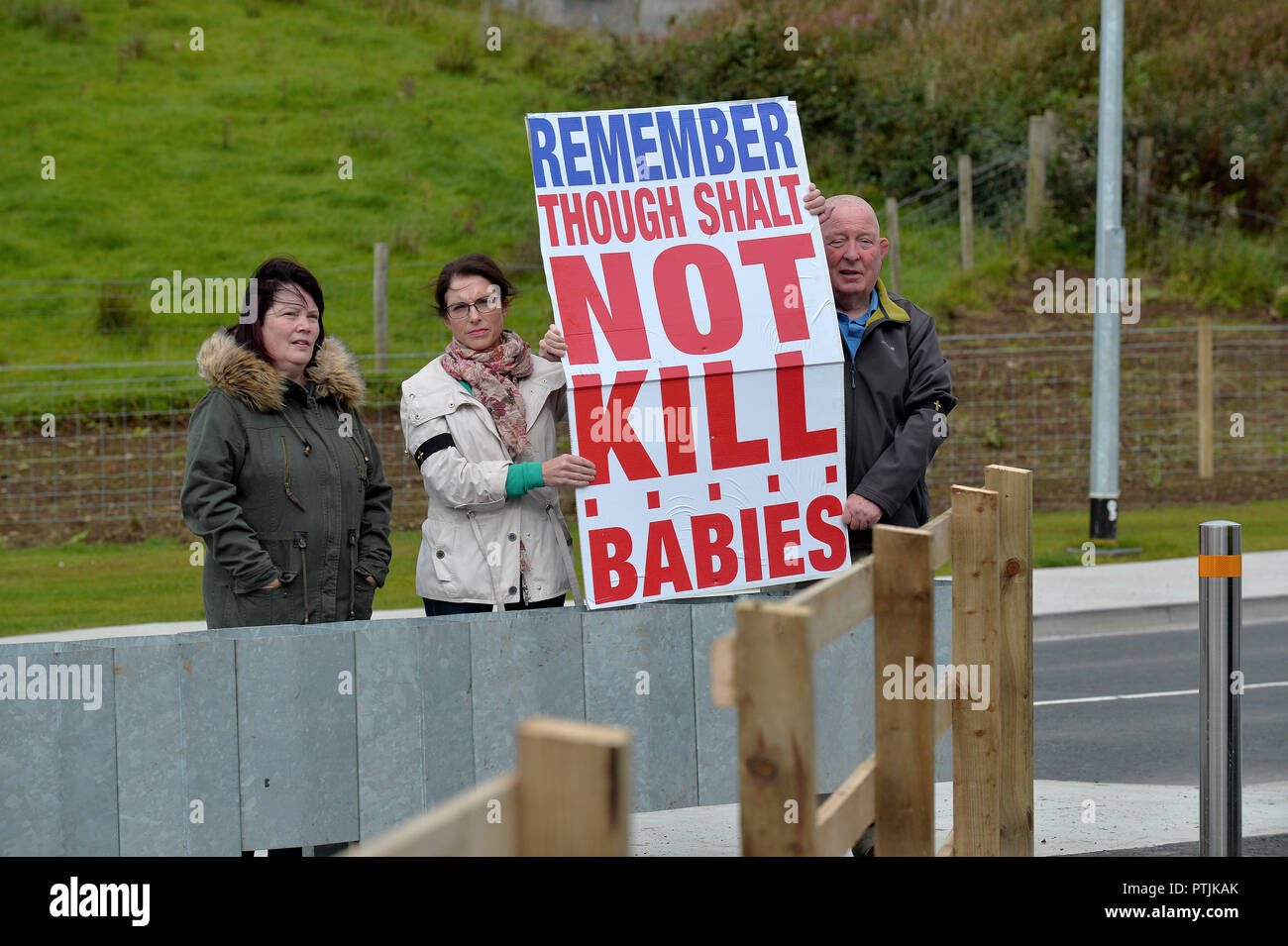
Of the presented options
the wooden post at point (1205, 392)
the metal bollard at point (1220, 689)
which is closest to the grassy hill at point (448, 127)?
the wooden post at point (1205, 392)

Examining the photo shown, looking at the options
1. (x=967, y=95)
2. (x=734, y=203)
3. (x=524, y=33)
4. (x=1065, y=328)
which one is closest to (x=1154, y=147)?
(x=967, y=95)

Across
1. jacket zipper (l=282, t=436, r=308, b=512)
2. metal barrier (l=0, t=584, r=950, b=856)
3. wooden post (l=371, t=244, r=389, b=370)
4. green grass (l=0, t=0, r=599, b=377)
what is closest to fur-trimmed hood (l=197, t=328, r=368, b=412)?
jacket zipper (l=282, t=436, r=308, b=512)

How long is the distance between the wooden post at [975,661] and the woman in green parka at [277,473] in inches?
77.4

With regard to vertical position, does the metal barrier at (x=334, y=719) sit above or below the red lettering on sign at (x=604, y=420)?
below

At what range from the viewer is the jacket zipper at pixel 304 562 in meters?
4.79

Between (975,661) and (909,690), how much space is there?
2.47ft

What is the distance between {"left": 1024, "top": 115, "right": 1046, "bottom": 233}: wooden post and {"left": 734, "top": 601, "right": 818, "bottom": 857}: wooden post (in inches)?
795

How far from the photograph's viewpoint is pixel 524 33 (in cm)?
2931

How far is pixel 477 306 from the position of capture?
16.1 ft

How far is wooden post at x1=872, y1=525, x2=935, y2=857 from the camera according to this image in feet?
10.9

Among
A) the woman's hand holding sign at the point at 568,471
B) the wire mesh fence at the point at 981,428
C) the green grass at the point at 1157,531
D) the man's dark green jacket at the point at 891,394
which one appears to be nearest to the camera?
the woman's hand holding sign at the point at 568,471

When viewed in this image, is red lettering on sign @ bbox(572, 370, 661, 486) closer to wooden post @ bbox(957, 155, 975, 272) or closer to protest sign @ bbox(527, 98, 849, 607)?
protest sign @ bbox(527, 98, 849, 607)

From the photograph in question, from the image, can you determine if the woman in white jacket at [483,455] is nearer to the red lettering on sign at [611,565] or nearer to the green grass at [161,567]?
the red lettering on sign at [611,565]

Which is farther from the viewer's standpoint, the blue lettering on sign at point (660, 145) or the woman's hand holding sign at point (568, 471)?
the blue lettering on sign at point (660, 145)
